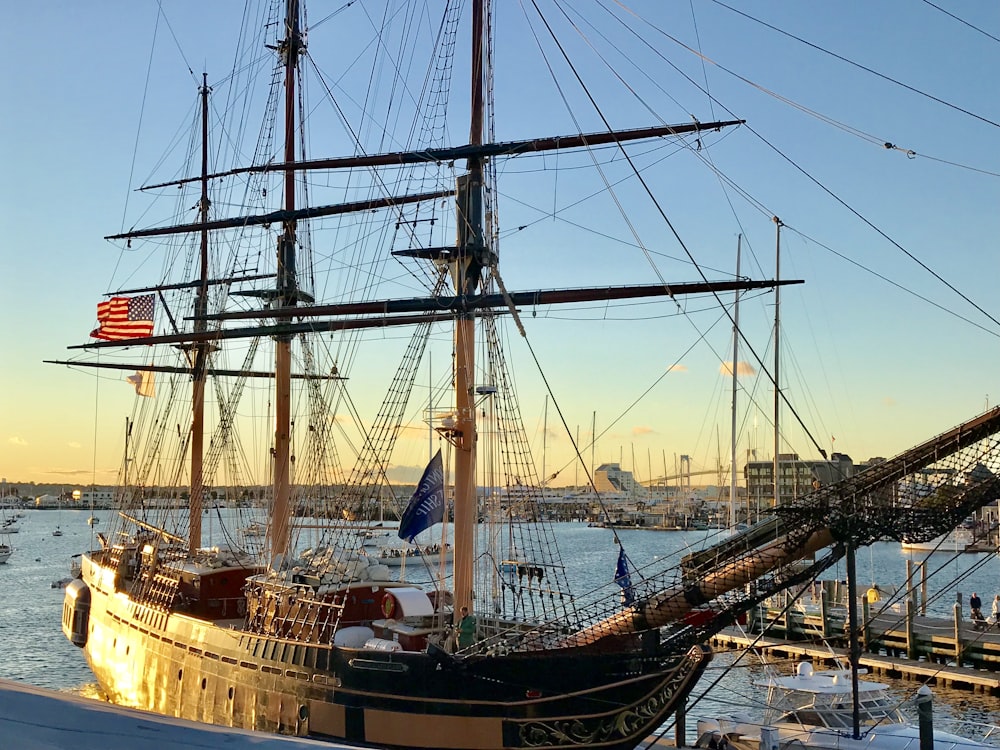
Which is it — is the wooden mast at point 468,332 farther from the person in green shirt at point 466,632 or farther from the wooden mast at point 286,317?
the wooden mast at point 286,317

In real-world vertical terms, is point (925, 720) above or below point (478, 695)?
below

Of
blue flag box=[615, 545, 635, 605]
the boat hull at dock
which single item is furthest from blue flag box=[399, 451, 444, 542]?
blue flag box=[615, 545, 635, 605]

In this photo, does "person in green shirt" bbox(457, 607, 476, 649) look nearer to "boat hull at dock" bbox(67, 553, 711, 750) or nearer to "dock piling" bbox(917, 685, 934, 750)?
"boat hull at dock" bbox(67, 553, 711, 750)

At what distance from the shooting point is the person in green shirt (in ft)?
52.9

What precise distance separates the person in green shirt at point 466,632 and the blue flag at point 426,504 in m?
2.25

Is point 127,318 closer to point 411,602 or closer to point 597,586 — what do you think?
point 411,602

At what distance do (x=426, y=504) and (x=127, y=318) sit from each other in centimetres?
2021

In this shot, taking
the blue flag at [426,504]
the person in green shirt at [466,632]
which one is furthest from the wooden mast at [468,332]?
the person in green shirt at [466,632]

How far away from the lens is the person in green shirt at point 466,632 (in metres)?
16.1

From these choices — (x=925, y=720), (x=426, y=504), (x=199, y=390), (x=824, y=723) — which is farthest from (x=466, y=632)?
(x=199, y=390)

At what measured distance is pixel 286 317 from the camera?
2591 cm

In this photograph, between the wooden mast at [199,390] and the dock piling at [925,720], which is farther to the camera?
the wooden mast at [199,390]

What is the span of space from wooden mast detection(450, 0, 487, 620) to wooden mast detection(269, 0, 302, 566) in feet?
25.9

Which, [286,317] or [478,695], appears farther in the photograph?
[286,317]
